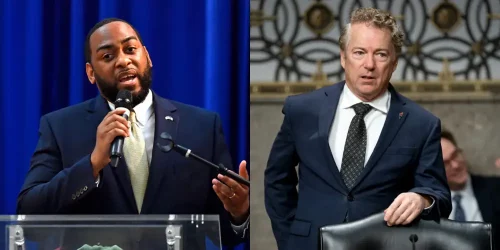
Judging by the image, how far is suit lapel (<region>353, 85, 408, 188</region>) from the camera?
425 centimetres

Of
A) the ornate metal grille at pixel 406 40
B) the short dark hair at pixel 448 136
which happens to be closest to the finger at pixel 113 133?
the ornate metal grille at pixel 406 40

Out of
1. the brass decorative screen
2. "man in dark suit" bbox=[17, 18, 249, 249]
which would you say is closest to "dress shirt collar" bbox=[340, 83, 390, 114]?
the brass decorative screen

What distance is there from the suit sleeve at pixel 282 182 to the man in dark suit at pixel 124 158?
19 centimetres

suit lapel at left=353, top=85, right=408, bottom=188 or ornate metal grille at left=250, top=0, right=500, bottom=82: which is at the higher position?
ornate metal grille at left=250, top=0, right=500, bottom=82

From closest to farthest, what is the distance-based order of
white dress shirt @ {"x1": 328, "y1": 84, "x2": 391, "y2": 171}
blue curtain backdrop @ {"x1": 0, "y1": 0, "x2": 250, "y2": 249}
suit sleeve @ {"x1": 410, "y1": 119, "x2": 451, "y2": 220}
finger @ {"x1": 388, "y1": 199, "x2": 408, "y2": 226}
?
1. finger @ {"x1": 388, "y1": 199, "x2": 408, "y2": 226}
2. suit sleeve @ {"x1": 410, "y1": 119, "x2": 451, "y2": 220}
3. white dress shirt @ {"x1": 328, "y1": 84, "x2": 391, "y2": 171}
4. blue curtain backdrop @ {"x1": 0, "y1": 0, "x2": 250, "y2": 249}

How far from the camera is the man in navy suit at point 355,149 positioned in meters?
4.23

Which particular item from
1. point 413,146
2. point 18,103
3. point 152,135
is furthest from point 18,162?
point 413,146

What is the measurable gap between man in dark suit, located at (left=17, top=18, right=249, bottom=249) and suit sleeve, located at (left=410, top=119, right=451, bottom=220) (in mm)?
978

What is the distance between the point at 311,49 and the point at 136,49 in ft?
3.20

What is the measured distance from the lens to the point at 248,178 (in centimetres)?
460

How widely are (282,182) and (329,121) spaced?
0.41 meters

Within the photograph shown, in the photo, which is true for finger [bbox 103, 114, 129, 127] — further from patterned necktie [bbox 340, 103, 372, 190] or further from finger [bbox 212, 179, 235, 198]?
patterned necktie [bbox 340, 103, 372, 190]

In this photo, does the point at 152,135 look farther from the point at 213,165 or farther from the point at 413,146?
the point at 413,146

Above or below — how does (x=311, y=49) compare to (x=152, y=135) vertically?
above
